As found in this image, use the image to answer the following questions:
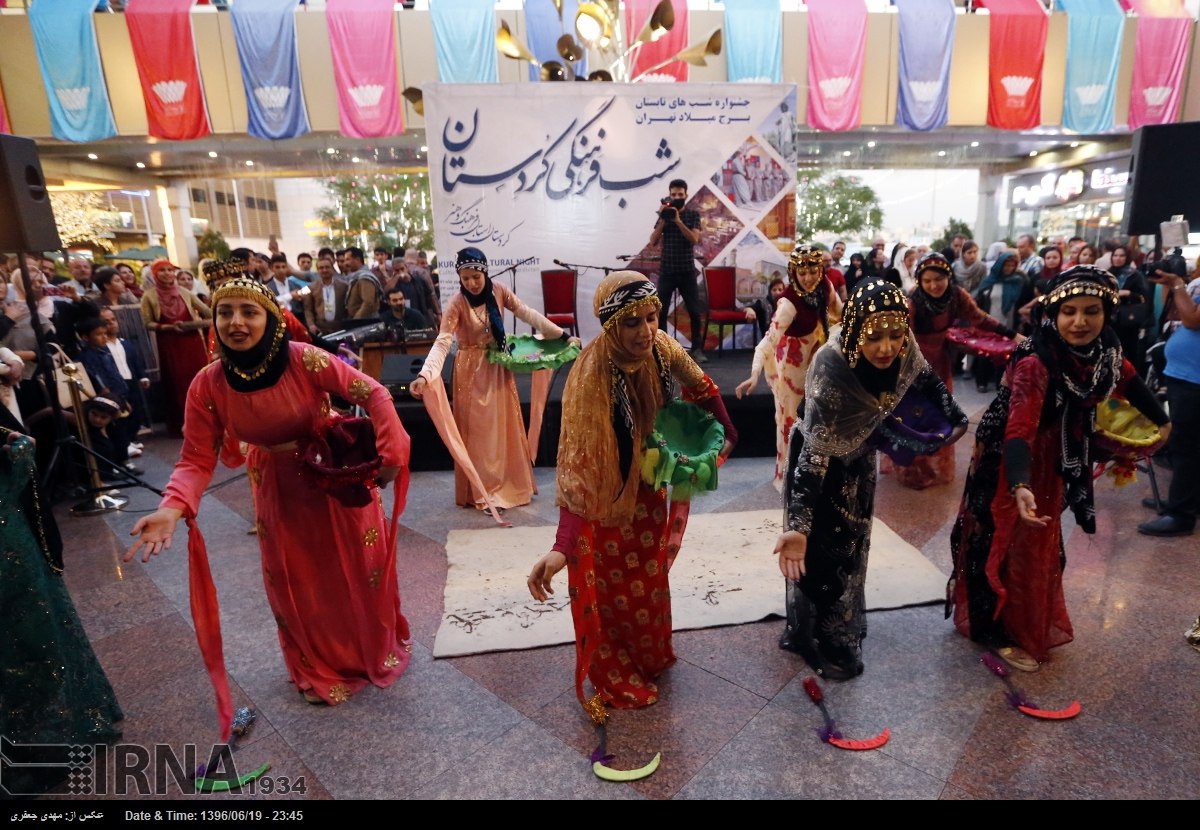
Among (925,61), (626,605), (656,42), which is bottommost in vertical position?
(626,605)

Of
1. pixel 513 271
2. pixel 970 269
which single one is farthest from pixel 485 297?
pixel 970 269

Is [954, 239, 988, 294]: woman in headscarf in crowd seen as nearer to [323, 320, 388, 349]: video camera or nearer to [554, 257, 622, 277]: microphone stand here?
[554, 257, 622, 277]: microphone stand

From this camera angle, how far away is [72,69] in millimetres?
11797

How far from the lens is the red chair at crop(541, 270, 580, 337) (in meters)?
8.24

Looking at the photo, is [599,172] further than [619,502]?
Yes

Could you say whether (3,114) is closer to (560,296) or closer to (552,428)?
(560,296)

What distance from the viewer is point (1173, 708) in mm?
2590

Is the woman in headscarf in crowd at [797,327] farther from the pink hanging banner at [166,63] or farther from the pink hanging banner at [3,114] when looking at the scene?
the pink hanging banner at [3,114]

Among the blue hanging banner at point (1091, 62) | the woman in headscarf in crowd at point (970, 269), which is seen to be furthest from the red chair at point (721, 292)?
the blue hanging banner at point (1091, 62)

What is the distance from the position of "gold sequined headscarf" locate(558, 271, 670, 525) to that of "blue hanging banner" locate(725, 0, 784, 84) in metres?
11.9

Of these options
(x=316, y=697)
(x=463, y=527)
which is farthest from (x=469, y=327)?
(x=316, y=697)

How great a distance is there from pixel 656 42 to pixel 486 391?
10.1 m
